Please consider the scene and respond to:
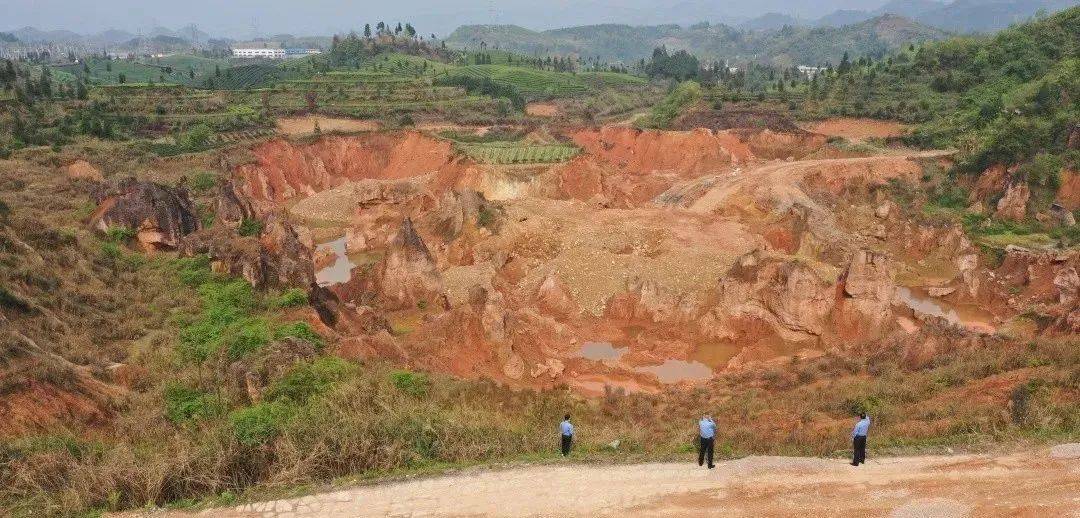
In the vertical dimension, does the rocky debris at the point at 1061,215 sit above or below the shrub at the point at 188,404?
above

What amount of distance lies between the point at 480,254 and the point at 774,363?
17856mm

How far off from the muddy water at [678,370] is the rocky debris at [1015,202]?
2976 centimetres

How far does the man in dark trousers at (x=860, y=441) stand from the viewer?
13.0 meters

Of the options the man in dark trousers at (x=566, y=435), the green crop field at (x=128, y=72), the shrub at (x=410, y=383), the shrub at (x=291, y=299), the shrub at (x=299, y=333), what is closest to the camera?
the man in dark trousers at (x=566, y=435)

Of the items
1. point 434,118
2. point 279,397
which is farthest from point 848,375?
point 434,118

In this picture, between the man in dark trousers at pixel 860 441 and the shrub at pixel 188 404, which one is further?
the shrub at pixel 188 404

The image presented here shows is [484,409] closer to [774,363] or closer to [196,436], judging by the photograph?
[196,436]

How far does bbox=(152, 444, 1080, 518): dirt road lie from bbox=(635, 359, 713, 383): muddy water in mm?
15414

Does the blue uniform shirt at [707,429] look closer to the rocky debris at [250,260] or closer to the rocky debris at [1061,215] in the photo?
the rocky debris at [250,260]

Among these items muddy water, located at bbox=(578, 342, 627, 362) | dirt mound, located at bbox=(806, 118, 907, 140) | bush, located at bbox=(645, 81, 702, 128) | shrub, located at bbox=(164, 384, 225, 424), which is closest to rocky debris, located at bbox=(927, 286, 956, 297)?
muddy water, located at bbox=(578, 342, 627, 362)

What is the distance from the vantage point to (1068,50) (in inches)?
2778

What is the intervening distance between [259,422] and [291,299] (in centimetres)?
1024

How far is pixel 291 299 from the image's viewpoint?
24.4 meters

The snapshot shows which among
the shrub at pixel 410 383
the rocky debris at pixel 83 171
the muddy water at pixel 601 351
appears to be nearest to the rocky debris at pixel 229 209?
the rocky debris at pixel 83 171
